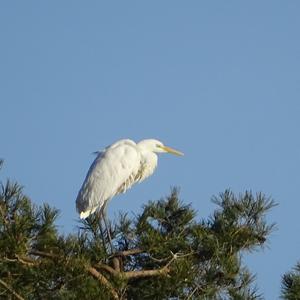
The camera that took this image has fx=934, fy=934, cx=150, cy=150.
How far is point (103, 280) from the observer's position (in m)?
7.12

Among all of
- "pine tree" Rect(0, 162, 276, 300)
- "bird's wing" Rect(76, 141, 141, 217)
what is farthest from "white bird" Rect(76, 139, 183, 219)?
"pine tree" Rect(0, 162, 276, 300)

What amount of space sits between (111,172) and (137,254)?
256 centimetres

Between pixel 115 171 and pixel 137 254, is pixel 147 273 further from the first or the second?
pixel 115 171

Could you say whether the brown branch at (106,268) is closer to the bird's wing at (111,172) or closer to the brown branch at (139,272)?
the brown branch at (139,272)

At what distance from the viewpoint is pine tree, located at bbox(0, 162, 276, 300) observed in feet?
22.7

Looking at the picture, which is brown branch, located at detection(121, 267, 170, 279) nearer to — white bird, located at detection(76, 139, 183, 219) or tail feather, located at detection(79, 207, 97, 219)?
tail feather, located at detection(79, 207, 97, 219)

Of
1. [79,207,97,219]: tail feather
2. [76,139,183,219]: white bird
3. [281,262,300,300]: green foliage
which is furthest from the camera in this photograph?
A: [76,139,183,219]: white bird

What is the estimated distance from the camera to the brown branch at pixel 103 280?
6930 millimetres

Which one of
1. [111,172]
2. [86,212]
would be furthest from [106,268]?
[111,172]

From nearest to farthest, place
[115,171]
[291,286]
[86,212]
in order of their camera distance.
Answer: [291,286] < [86,212] < [115,171]

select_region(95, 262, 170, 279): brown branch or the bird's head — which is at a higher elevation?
the bird's head

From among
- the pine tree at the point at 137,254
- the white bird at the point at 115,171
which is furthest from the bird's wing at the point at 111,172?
the pine tree at the point at 137,254

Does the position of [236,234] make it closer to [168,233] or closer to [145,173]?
[168,233]

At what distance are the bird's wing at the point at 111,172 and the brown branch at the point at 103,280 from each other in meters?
2.89
